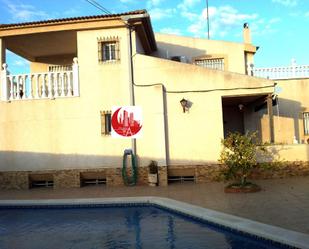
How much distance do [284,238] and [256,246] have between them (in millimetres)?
606

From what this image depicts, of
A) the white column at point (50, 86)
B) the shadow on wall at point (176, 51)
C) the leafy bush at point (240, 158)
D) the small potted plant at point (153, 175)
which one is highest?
the shadow on wall at point (176, 51)

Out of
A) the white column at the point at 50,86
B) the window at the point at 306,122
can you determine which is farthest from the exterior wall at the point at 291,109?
the white column at the point at 50,86

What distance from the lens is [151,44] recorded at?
19531 millimetres

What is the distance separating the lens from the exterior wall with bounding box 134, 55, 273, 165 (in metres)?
15.7

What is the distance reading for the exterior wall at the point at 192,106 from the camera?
15711 millimetres

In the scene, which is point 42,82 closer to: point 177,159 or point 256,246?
point 177,159

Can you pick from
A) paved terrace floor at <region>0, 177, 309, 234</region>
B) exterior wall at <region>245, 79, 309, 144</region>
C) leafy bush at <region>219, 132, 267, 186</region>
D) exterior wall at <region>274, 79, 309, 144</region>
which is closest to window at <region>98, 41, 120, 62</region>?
paved terrace floor at <region>0, 177, 309, 234</region>

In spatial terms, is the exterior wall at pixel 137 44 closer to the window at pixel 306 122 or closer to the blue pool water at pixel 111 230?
the blue pool water at pixel 111 230

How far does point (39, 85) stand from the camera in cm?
1652

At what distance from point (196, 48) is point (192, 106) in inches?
260

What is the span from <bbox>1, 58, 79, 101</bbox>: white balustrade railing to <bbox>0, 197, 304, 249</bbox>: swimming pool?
5.20m

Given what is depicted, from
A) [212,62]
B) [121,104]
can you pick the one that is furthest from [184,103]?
[212,62]

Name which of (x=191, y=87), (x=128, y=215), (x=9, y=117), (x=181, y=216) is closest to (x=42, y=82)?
(x=9, y=117)

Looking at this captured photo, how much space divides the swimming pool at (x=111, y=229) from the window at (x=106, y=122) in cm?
428
